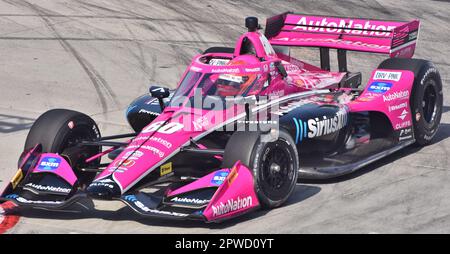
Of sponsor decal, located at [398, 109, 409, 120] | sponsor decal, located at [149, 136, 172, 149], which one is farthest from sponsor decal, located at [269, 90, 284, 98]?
→ sponsor decal, located at [149, 136, 172, 149]

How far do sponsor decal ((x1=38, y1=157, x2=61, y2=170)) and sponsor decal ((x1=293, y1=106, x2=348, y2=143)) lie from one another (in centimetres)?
276

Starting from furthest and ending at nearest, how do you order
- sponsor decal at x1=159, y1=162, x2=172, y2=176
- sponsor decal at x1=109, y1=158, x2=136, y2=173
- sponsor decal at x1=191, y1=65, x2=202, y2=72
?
sponsor decal at x1=191, y1=65, x2=202, y2=72
sponsor decal at x1=159, y1=162, x2=172, y2=176
sponsor decal at x1=109, y1=158, x2=136, y2=173

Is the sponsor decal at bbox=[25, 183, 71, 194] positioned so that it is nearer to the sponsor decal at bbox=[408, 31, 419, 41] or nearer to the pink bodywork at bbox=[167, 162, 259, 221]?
the pink bodywork at bbox=[167, 162, 259, 221]

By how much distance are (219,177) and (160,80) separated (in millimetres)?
6950

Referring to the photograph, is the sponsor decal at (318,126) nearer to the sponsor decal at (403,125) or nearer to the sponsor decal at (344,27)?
the sponsor decal at (403,125)

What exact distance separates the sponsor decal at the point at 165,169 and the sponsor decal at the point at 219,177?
0.71 meters

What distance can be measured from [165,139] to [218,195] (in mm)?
1169

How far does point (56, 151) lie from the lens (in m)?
10.2

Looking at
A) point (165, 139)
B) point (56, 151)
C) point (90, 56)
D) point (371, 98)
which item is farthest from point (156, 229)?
point (90, 56)

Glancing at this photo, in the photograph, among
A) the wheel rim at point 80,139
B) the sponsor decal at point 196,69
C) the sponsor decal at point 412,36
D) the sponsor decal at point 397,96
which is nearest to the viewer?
the wheel rim at point 80,139

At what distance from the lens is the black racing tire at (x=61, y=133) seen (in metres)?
10.2

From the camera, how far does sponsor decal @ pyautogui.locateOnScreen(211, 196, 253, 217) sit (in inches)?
353

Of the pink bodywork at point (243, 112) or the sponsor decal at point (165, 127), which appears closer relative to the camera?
the pink bodywork at point (243, 112)

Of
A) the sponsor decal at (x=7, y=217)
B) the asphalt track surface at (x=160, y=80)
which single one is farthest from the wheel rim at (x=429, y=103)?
the sponsor decal at (x=7, y=217)
